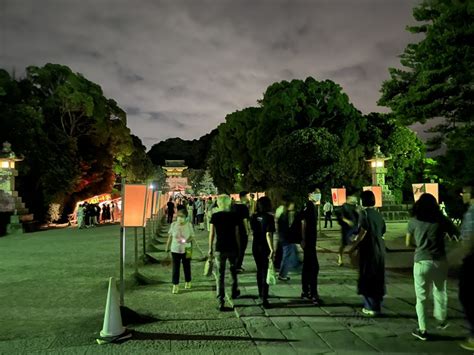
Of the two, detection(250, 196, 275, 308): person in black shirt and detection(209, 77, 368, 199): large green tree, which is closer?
detection(250, 196, 275, 308): person in black shirt

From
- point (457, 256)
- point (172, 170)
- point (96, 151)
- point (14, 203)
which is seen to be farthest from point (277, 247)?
point (172, 170)

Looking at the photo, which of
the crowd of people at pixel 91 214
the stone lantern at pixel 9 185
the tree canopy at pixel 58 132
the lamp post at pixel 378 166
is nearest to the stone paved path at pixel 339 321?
the lamp post at pixel 378 166

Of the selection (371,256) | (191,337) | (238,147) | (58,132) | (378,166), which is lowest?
(191,337)

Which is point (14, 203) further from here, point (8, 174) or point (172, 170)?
point (172, 170)

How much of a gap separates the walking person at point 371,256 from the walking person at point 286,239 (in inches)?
67.0

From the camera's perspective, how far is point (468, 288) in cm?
388

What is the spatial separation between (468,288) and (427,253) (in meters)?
0.99

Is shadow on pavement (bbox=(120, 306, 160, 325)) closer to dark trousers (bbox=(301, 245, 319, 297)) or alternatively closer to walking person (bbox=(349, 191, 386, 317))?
dark trousers (bbox=(301, 245, 319, 297))

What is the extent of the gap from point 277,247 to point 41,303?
442cm

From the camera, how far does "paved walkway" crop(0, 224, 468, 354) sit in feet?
15.9

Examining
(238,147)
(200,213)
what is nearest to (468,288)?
(200,213)

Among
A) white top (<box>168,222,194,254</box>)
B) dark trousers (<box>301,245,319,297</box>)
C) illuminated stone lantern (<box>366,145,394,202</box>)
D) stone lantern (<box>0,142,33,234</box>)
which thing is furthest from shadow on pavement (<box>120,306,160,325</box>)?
illuminated stone lantern (<box>366,145,394,202</box>)

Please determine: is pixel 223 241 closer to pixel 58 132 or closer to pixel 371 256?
pixel 371 256

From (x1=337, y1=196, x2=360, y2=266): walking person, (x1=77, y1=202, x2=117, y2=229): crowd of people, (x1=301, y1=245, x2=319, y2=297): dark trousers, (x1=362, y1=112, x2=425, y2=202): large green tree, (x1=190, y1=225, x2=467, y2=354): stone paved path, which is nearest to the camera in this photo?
(x1=190, y1=225, x2=467, y2=354): stone paved path
